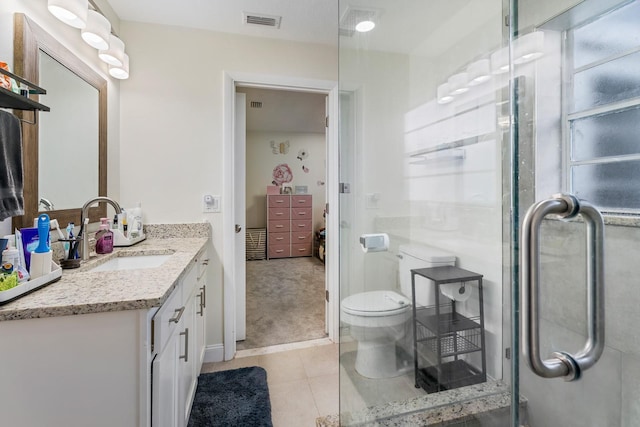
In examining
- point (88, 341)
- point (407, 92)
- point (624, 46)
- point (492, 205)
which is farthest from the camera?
point (407, 92)

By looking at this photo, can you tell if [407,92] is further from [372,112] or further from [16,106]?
[16,106]

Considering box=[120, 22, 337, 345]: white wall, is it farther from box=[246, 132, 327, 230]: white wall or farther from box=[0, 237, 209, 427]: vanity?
box=[246, 132, 327, 230]: white wall

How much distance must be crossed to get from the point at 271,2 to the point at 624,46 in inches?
68.8

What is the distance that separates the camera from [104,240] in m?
1.61

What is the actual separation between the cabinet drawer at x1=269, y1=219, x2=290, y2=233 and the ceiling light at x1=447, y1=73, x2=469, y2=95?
425cm

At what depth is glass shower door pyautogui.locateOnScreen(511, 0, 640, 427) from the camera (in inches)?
37.2

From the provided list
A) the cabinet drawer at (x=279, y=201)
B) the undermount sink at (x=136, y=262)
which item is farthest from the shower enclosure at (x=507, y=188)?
the cabinet drawer at (x=279, y=201)

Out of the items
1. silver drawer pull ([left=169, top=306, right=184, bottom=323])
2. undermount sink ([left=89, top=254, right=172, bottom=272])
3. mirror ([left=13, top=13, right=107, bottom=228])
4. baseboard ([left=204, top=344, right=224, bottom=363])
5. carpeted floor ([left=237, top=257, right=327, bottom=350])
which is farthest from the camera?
carpeted floor ([left=237, top=257, right=327, bottom=350])

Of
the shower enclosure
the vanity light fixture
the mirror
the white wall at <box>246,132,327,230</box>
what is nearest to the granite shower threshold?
the shower enclosure

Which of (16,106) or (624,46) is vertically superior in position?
(624,46)

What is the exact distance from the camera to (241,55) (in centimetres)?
221

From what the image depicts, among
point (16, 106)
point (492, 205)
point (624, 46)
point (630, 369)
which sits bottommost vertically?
point (630, 369)

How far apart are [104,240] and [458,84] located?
6.96ft

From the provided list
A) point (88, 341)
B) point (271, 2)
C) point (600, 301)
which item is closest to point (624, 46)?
point (600, 301)
